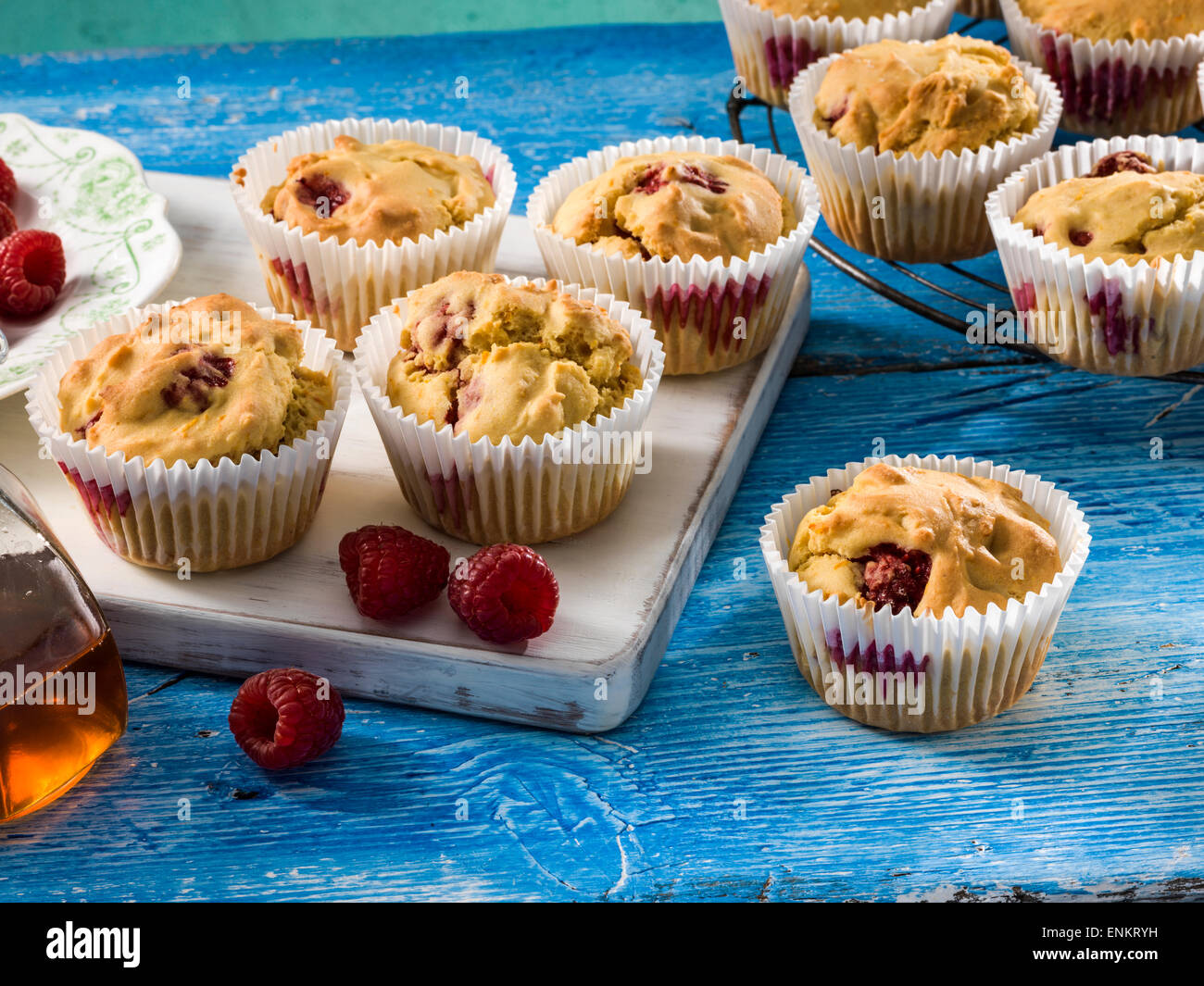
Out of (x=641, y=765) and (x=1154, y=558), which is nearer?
(x=641, y=765)

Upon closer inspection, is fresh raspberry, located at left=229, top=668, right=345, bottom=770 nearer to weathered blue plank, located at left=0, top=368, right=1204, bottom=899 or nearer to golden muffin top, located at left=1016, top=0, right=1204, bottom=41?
weathered blue plank, located at left=0, top=368, right=1204, bottom=899

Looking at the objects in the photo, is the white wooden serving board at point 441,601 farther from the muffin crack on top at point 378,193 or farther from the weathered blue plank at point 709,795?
the muffin crack on top at point 378,193

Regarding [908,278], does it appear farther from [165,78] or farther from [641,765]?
[165,78]

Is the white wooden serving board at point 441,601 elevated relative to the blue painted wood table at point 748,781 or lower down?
elevated

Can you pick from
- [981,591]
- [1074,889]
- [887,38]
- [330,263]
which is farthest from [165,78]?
[1074,889]

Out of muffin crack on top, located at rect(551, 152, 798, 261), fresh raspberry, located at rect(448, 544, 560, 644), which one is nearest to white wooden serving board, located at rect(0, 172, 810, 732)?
fresh raspberry, located at rect(448, 544, 560, 644)

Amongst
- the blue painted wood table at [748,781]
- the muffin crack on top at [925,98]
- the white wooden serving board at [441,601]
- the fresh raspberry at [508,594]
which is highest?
the muffin crack on top at [925,98]

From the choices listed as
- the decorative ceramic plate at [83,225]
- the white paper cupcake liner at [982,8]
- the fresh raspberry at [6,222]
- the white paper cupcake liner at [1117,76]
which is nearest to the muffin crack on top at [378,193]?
the decorative ceramic plate at [83,225]
